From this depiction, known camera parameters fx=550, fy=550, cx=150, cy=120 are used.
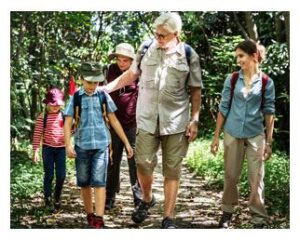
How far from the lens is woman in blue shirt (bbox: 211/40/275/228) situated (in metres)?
5.08

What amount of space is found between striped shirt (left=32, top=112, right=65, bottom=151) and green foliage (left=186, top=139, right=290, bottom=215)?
2461 mm

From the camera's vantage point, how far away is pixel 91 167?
510 centimetres

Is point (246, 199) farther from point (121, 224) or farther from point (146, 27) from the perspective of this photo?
point (146, 27)

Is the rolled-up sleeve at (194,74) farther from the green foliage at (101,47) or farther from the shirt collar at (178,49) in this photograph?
the green foliage at (101,47)

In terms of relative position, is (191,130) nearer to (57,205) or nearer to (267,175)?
(57,205)

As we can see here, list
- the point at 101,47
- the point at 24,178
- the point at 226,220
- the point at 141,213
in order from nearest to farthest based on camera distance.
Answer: the point at 226,220 < the point at 141,213 < the point at 24,178 < the point at 101,47

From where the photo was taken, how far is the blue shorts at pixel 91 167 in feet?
16.6

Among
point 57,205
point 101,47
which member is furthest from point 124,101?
point 101,47

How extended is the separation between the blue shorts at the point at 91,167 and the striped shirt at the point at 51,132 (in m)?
1.07

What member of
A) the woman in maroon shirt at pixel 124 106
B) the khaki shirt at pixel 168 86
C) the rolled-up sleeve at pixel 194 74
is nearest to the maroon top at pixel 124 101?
the woman in maroon shirt at pixel 124 106

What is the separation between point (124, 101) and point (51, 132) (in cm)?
88

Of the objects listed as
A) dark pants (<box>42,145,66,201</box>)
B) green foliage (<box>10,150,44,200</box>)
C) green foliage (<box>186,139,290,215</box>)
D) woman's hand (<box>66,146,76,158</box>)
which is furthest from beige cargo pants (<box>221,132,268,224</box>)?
green foliage (<box>10,150,44,200</box>)

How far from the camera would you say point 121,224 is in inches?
221

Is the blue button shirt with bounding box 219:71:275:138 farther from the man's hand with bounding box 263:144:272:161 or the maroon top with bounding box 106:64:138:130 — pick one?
the maroon top with bounding box 106:64:138:130
